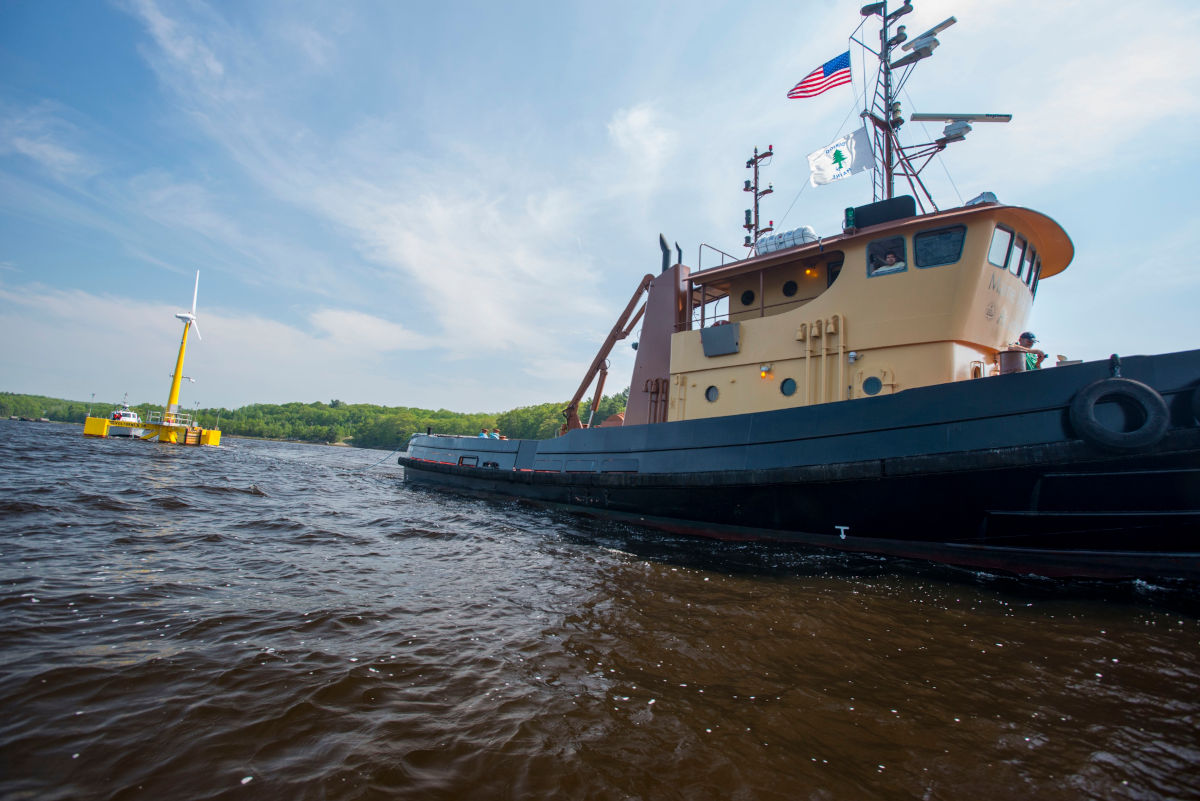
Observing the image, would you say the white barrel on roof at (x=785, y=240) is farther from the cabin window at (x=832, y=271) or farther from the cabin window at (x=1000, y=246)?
the cabin window at (x=1000, y=246)

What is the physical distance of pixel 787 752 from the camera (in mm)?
1955

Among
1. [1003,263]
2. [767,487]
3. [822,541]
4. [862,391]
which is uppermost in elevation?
[1003,263]

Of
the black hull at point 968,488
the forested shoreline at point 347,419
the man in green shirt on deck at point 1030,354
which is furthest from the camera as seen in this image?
the forested shoreline at point 347,419

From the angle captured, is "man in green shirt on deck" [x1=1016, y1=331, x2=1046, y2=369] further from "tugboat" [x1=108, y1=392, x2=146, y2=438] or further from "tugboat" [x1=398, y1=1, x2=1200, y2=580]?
"tugboat" [x1=108, y1=392, x2=146, y2=438]

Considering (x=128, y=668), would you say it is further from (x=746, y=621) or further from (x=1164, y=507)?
(x=1164, y=507)

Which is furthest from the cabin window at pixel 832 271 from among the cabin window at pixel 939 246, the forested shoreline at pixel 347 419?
the forested shoreline at pixel 347 419

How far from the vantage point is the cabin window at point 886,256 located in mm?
6289

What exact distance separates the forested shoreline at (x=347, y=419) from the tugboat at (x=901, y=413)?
48231mm

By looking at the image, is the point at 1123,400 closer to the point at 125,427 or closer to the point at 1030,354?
the point at 1030,354

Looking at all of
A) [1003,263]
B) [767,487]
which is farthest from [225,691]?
[1003,263]

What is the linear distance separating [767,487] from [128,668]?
582 cm

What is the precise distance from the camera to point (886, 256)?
21.1ft

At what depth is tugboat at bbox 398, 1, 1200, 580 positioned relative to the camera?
4.41 m

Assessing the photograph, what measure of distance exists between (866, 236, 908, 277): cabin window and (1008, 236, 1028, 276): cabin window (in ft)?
3.88
